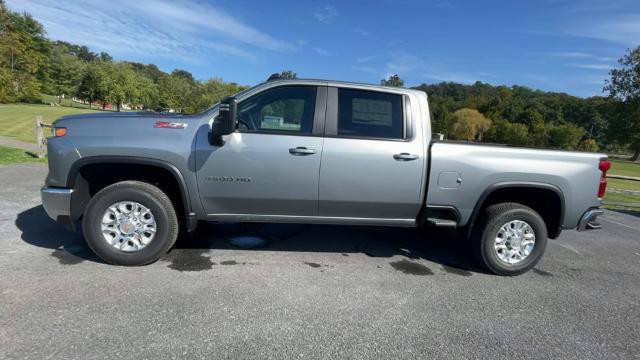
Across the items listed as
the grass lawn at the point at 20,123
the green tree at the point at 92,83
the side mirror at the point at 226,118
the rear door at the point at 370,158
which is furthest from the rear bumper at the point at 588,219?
the green tree at the point at 92,83

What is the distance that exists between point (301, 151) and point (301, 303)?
148cm

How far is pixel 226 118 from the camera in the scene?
11.2 ft

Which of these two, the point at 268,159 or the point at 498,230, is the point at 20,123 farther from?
the point at 498,230

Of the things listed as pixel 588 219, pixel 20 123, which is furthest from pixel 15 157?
pixel 20 123

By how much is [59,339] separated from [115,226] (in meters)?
1.37

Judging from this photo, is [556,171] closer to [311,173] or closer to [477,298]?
[477,298]

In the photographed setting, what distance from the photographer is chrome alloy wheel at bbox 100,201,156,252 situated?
12.0ft

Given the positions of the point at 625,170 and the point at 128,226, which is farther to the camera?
the point at 625,170

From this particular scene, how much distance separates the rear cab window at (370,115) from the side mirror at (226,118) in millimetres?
1101

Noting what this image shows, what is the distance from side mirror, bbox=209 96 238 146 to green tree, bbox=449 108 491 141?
91.4 meters

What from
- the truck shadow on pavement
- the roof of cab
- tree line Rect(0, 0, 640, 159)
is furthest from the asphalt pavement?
tree line Rect(0, 0, 640, 159)

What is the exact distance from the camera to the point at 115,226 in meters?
3.65

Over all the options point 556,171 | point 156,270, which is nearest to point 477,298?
point 556,171

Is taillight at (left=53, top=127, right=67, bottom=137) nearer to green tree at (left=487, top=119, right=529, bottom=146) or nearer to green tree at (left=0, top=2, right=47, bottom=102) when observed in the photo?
green tree at (left=0, top=2, right=47, bottom=102)
